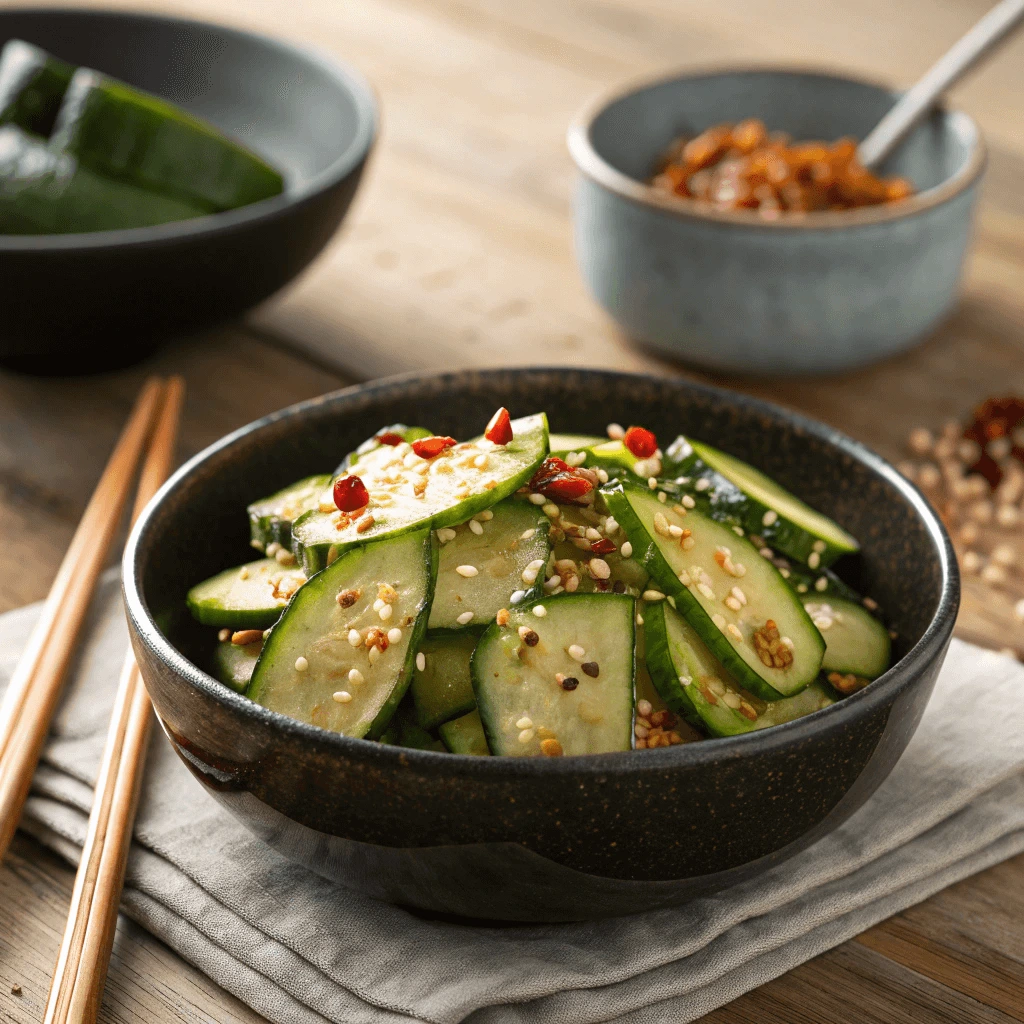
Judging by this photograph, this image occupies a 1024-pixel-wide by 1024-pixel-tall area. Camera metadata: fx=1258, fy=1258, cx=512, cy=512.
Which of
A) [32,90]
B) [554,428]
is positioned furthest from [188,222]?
[554,428]

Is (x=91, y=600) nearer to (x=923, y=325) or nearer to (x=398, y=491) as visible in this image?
(x=398, y=491)

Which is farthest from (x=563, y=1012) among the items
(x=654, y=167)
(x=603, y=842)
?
(x=654, y=167)

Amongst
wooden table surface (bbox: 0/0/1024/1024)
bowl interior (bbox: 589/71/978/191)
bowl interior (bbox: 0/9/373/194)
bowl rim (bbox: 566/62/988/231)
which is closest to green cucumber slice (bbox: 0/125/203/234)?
wooden table surface (bbox: 0/0/1024/1024)

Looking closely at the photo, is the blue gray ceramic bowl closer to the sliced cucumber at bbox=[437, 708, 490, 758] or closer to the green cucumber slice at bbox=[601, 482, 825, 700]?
the green cucumber slice at bbox=[601, 482, 825, 700]

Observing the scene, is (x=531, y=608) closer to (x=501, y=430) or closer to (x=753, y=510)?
(x=501, y=430)

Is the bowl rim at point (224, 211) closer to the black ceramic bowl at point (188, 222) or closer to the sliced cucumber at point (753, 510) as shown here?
the black ceramic bowl at point (188, 222)
